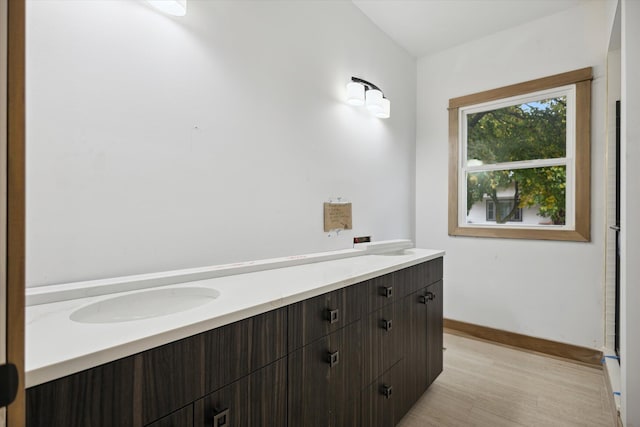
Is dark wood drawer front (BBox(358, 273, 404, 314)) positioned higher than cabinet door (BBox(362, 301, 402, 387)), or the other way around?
dark wood drawer front (BBox(358, 273, 404, 314))

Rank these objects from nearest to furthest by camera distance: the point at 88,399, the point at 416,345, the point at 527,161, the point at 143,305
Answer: the point at 88,399 → the point at 143,305 → the point at 416,345 → the point at 527,161

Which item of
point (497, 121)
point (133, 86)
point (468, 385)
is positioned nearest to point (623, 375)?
point (468, 385)

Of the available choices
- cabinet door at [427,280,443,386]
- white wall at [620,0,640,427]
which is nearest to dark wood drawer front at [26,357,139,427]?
cabinet door at [427,280,443,386]

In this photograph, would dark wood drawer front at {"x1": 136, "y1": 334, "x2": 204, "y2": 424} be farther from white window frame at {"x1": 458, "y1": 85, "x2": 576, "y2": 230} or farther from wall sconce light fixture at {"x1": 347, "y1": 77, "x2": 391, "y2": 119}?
white window frame at {"x1": 458, "y1": 85, "x2": 576, "y2": 230}

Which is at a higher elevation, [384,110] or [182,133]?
[384,110]

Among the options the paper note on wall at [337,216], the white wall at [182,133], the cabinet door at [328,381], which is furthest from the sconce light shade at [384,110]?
the cabinet door at [328,381]

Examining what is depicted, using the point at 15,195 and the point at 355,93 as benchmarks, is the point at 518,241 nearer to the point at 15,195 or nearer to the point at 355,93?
the point at 355,93

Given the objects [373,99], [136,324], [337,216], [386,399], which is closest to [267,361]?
[136,324]

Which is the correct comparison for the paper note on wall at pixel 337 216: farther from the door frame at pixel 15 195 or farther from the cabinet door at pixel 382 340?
the door frame at pixel 15 195

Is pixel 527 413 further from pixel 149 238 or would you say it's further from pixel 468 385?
pixel 149 238

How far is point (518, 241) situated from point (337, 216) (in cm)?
168

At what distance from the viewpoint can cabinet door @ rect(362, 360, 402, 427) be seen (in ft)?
4.43

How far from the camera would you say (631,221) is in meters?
1.51

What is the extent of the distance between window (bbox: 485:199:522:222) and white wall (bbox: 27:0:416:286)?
1.43 meters
